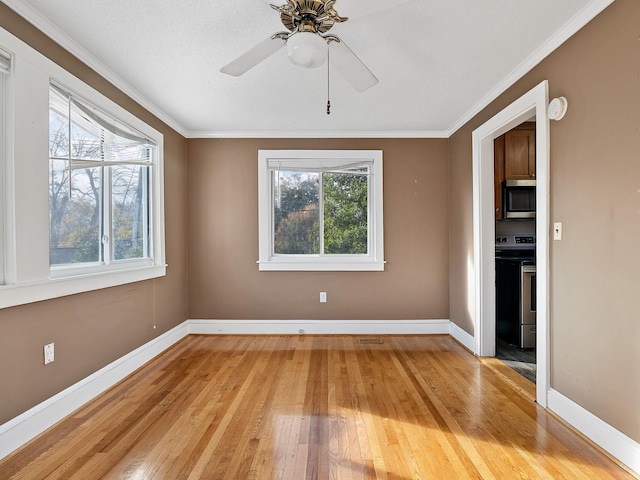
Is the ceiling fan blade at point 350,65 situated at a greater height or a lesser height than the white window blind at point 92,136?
greater

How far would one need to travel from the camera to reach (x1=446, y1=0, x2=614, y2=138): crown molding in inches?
73.7

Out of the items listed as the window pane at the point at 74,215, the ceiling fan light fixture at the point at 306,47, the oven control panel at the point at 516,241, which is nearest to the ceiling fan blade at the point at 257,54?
the ceiling fan light fixture at the point at 306,47

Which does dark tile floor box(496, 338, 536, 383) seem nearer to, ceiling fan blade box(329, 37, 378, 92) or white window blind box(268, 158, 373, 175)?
white window blind box(268, 158, 373, 175)

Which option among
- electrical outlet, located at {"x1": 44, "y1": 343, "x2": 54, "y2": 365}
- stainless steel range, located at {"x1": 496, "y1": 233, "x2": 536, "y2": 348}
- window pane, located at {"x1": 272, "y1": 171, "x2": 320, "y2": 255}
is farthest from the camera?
window pane, located at {"x1": 272, "y1": 171, "x2": 320, "y2": 255}

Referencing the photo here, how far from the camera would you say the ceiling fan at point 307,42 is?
1.57m

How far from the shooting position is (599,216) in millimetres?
1870

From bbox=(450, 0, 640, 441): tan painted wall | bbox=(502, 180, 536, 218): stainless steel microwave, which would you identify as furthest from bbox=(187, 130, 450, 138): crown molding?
bbox=(450, 0, 640, 441): tan painted wall

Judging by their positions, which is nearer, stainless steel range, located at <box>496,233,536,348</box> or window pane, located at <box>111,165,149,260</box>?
window pane, located at <box>111,165,149,260</box>

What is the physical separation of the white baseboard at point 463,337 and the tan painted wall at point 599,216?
1.20m

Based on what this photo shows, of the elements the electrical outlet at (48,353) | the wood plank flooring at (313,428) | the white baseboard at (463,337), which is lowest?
the wood plank flooring at (313,428)

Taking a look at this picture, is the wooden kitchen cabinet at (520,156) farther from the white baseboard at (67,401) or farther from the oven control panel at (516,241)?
the white baseboard at (67,401)

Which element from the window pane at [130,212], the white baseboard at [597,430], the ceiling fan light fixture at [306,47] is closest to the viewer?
the ceiling fan light fixture at [306,47]

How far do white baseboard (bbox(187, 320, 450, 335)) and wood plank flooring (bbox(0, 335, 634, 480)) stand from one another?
896 mm

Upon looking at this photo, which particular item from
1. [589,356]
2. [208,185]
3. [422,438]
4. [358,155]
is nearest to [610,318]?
[589,356]
